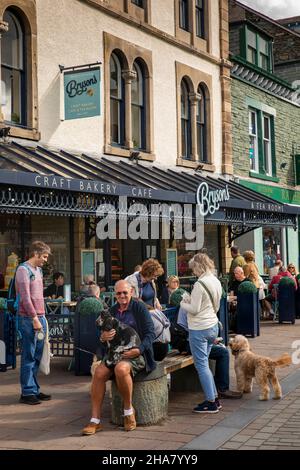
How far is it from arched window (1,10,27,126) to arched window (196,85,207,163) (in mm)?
7220

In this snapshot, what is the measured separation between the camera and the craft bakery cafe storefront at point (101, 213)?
11.4m

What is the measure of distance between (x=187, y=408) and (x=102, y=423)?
1096 millimetres

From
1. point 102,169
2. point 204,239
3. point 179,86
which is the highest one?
point 179,86

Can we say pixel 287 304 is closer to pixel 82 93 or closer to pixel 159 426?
pixel 82 93

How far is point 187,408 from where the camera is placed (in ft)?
23.6

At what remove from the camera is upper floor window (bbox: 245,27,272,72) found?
23.4 metres

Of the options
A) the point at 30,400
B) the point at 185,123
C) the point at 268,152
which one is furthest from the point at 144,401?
the point at 268,152

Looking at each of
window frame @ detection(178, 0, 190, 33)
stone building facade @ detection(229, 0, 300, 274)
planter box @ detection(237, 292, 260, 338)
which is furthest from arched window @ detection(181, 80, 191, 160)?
planter box @ detection(237, 292, 260, 338)

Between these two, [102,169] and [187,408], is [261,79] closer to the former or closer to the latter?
[102,169]

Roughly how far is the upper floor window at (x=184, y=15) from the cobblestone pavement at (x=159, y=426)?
12.9m

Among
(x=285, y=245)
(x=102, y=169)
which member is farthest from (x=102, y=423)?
(x=285, y=245)

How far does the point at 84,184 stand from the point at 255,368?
5.31 m

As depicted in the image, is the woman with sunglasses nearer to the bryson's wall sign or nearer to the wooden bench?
the wooden bench

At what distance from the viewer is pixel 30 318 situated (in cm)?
734
